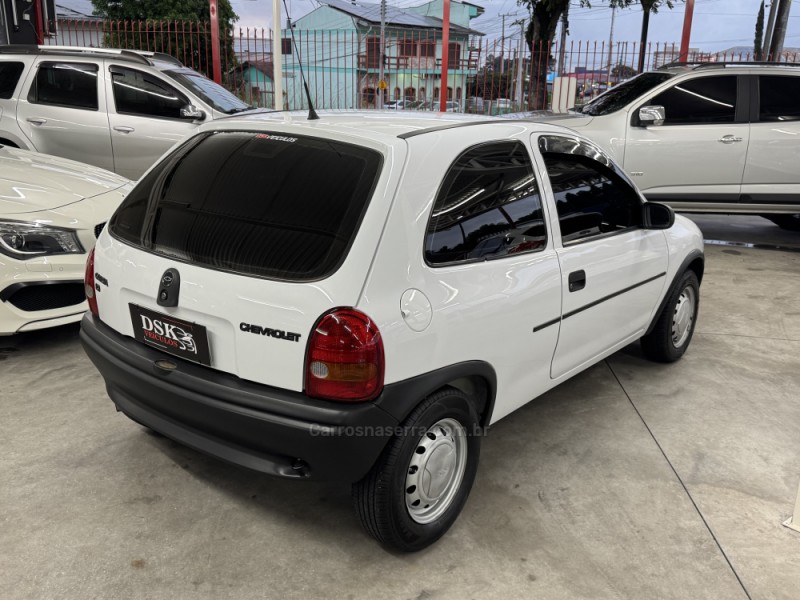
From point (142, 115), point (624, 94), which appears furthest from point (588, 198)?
point (142, 115)

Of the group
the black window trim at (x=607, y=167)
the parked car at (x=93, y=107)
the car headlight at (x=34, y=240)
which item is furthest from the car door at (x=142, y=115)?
the black window trim at (x=607, y=167)

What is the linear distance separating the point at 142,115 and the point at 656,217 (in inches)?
228

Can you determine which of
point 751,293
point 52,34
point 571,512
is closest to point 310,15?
point 52,34

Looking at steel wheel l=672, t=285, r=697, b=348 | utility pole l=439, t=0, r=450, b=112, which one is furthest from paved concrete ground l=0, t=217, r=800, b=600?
utility pole l=439, t=0, r=450, b=112

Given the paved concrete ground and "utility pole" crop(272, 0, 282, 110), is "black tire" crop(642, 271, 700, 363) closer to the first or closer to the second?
the paved concrete ground

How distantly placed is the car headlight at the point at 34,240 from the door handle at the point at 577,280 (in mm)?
3031

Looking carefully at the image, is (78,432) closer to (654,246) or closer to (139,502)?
(139,502)

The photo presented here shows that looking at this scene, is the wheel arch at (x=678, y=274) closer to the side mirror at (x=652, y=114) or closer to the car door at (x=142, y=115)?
the side mirror at (x=652, y=114)

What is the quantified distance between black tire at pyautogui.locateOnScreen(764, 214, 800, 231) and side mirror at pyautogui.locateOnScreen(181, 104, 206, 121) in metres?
7.10

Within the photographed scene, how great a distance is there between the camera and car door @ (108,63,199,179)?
7.43 metres

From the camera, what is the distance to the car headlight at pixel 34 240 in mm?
4098

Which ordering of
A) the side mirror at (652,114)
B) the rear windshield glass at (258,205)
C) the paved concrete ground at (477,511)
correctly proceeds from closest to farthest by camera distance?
the rear windshield glass at (258,205)
the paved concrete ground at (477,511)
the side mirror at (652,114)

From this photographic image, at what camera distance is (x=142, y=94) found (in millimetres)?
7484

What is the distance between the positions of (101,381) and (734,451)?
3432 millimetres
